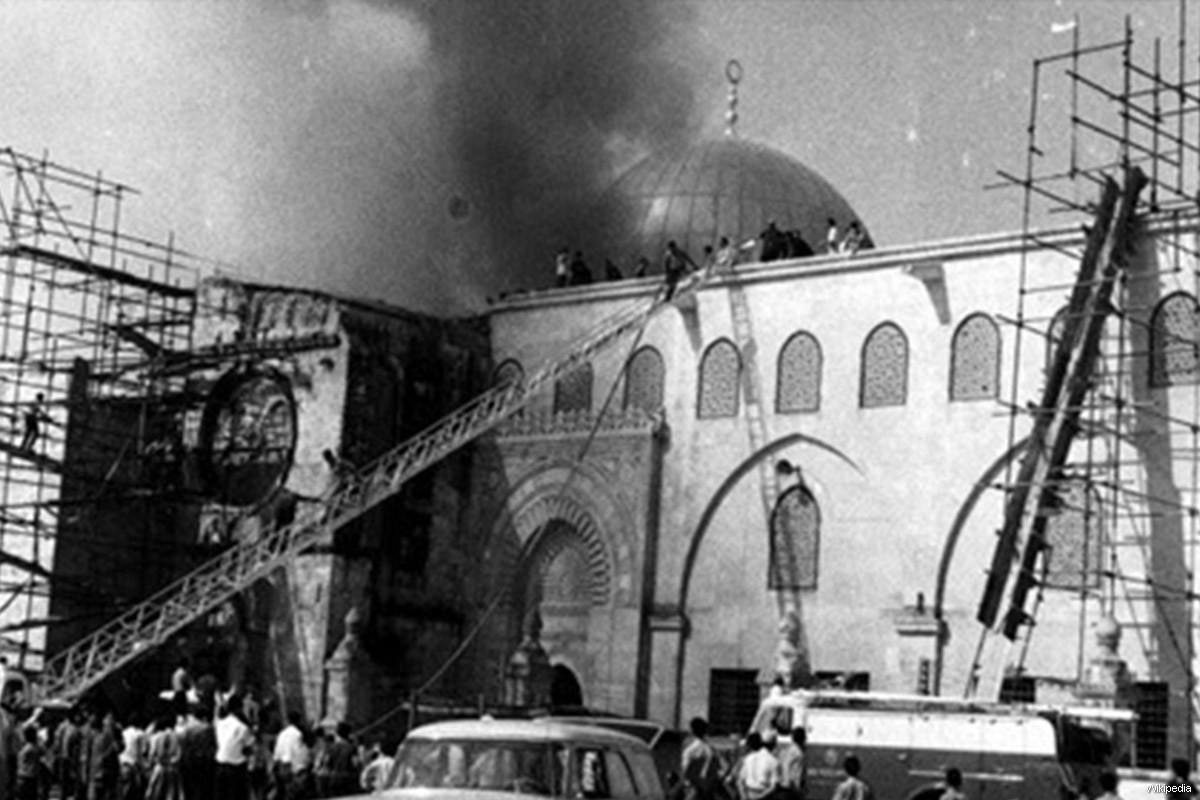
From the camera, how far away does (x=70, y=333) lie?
3578cm

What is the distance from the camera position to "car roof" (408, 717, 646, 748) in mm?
13766

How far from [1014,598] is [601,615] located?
8.96 meters

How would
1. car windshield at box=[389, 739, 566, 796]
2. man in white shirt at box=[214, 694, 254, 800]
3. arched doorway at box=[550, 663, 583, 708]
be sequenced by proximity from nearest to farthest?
car windshield at box=[389, 739, 566, 796], man in white shirt at box=[214, 694, 254, 800], arched doorway at box=[550, 663, 583, 708]

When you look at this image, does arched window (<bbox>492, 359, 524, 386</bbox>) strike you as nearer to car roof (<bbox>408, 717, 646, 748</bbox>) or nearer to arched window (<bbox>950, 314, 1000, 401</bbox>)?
arched window (<bbox>950, 314, 1000, 401</bbox>)

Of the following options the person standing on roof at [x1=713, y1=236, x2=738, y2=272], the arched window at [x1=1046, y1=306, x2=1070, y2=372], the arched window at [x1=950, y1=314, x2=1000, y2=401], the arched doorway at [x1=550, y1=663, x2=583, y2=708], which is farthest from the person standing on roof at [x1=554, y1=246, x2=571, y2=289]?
the arched window at [x1=1046, y1=306, x2=1070, y2=372]

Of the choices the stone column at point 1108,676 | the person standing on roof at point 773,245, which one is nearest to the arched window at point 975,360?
the stone column at point 1108,676

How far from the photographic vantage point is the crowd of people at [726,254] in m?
33.0

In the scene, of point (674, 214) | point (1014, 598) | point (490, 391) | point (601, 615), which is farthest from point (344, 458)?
point (1014, 598)

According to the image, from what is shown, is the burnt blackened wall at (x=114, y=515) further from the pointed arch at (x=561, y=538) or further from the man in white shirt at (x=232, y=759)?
the man in white shirt at (x=232, y=759)

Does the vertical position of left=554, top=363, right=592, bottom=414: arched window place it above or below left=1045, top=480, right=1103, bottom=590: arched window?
above

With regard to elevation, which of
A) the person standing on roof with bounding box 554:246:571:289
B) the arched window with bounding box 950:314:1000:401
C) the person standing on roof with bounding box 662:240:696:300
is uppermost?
the person standing on roof with bounding box 554:246:571:289

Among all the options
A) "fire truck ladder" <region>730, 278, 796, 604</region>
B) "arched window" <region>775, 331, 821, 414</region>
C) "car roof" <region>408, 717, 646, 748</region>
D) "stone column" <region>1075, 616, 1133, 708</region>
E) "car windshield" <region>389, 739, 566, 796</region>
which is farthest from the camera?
"fire truck ladder" <region>730, 278, 796, 604</region>

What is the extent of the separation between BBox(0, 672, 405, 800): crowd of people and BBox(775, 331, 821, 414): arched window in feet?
32.0

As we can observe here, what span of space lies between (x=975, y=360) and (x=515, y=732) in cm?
1718
